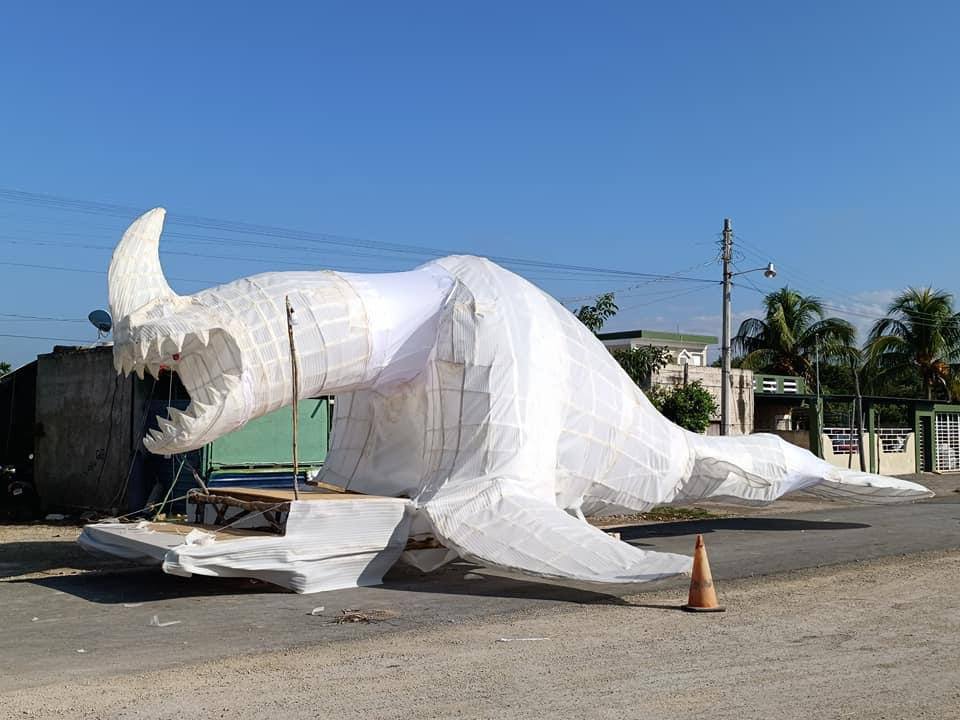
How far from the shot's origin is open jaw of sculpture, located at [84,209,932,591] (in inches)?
348

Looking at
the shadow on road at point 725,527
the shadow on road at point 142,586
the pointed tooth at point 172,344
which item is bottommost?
the shadow on road at point 142,586

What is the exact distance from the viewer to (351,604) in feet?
29.1

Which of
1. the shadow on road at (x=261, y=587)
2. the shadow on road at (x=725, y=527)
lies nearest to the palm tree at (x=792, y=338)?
the shadow on road at (x=725, y=527)

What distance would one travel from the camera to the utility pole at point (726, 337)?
22.0 m

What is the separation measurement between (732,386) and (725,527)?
1183 cm

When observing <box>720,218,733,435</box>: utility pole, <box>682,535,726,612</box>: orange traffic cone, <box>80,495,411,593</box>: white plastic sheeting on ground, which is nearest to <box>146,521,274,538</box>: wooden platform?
<box>80,495,411,593</box>: white plastic sheeting on ground

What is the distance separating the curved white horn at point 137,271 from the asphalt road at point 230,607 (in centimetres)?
259

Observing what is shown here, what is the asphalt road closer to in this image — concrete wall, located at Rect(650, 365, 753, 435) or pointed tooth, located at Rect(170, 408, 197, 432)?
pointed tooth, located at Rect(170, 408, 197, 432)

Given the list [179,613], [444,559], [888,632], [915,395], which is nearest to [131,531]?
[179,613]

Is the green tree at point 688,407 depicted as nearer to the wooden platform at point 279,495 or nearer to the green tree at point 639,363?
the green tree at point 639,363

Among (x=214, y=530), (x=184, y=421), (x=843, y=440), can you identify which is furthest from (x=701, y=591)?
(x=843, y=440)

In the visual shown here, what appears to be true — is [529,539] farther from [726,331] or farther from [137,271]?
[726,331]

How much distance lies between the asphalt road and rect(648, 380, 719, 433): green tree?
10272mm

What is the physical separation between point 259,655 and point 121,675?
0.92 m
